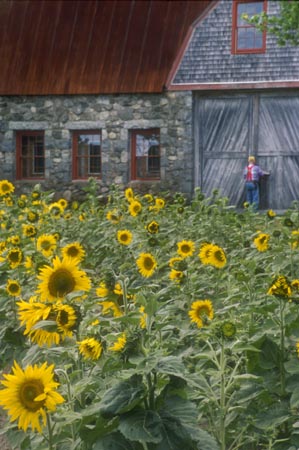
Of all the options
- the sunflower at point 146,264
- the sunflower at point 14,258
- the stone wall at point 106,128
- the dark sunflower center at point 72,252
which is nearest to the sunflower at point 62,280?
the dark sunflower center at point 72,252

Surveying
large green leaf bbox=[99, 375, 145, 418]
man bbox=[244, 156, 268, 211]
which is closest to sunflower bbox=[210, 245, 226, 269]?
large green leaf bbox=[99, 375, 145, 418]

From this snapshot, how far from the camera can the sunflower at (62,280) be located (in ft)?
9.69

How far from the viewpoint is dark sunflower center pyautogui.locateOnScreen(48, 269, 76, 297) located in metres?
2.96

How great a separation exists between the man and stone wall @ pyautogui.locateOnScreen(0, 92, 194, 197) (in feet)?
3.75

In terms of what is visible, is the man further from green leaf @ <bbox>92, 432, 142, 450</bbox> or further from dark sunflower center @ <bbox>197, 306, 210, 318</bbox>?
green leaf @ <bbox>92, 432, 142, 450</bbox>

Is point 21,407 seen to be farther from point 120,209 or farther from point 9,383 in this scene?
point 120,209

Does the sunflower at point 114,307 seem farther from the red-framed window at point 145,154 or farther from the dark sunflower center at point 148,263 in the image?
the red-framed window at point 145,154

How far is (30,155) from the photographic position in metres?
17.2

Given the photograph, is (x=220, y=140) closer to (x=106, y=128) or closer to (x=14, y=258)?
(x=106, y=128)

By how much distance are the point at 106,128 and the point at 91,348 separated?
13656 mm

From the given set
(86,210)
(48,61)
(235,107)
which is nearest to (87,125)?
(48,61)

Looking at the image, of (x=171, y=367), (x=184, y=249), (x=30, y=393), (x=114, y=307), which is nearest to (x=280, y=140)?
(x=184, y=249)

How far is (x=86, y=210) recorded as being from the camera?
9492 mm

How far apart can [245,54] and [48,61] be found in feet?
13.6
